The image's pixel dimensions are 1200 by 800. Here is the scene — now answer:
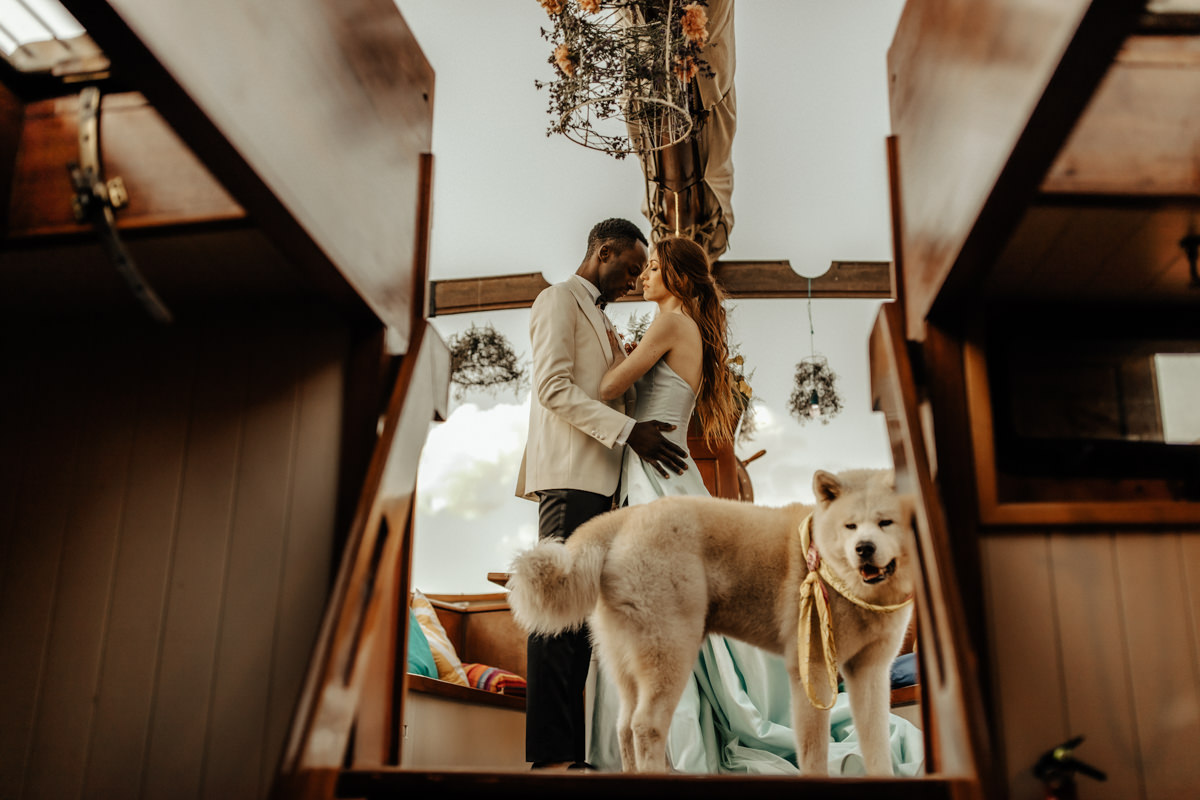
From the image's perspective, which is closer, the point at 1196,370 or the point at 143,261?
the point at 143,261

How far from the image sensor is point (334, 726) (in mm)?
1458

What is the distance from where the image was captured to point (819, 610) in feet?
7.29

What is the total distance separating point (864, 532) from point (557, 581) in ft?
2.47

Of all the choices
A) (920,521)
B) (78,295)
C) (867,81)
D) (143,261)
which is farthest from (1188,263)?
(867,81)

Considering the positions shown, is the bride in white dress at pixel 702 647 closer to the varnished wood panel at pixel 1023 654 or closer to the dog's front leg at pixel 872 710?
the dog's front leg at pixel 872 710

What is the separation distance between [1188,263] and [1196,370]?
34 centimetres

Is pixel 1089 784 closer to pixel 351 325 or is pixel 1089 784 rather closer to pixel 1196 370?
pixel 1196 370

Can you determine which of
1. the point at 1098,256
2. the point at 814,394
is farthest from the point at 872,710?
the point at 814,394

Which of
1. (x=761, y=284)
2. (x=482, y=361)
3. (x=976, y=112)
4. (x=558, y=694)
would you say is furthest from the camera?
(x=761, y=284)

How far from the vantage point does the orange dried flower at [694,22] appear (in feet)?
11.9

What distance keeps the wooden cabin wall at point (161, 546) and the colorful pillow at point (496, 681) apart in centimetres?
246

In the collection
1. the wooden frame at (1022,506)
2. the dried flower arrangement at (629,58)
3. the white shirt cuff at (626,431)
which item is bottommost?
the wooden frame at (1022,506)

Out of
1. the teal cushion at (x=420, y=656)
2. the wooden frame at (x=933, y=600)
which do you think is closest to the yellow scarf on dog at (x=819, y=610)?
the wooden frame at (x=933, y=600)

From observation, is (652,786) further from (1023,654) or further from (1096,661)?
(1096,661)
